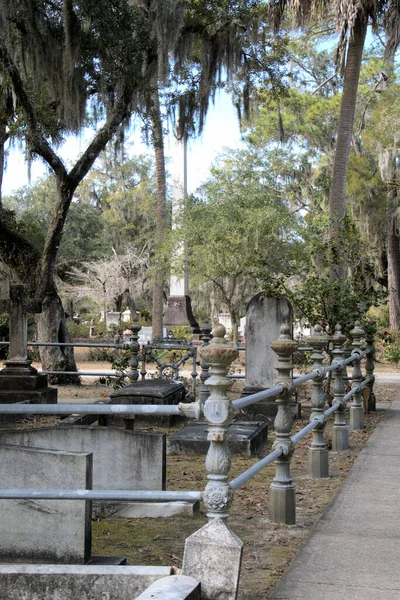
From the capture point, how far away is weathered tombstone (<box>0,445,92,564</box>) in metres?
4.76

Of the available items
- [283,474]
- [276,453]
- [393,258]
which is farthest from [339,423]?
[393,258]

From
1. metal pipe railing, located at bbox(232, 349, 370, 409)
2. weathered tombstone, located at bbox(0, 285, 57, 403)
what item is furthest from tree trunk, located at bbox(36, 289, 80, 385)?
metal pipe railing, located at bbox(232, 349, 370, 409)

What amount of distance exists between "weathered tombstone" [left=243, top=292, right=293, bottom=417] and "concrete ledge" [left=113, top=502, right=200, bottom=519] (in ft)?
21.3

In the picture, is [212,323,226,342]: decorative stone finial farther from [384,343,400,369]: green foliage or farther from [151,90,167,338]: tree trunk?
[151,90,167,338]: tree trunk


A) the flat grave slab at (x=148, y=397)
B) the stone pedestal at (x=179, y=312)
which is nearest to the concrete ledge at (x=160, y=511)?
the flat grave slab at (x=148, y=397)

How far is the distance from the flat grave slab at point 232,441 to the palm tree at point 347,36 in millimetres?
10829

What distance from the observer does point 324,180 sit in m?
36.8

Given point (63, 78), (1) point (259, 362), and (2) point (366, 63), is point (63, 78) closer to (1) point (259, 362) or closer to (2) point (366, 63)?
(1) point (259, 362)

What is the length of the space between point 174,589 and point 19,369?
11396mm

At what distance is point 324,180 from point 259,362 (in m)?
25.1

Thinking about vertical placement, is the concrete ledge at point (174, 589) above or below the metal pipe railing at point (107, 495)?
below

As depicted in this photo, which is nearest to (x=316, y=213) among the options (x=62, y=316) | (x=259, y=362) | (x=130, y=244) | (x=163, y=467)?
(x=130, y=244)

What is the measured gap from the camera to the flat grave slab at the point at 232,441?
9.11 m

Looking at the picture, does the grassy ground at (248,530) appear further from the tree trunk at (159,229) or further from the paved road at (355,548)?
the tree trunk at (159,229)
